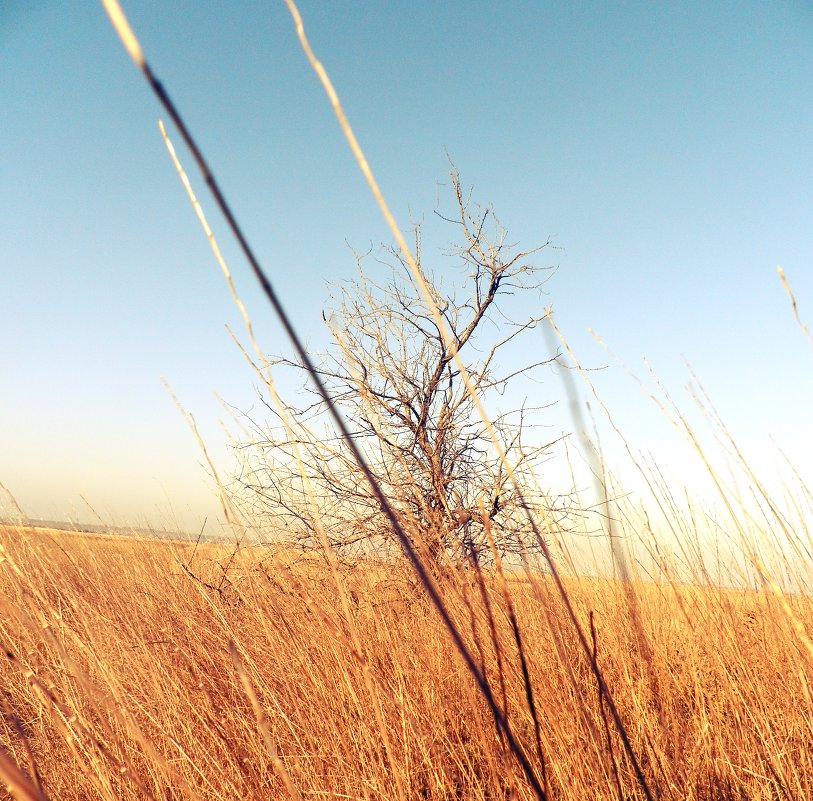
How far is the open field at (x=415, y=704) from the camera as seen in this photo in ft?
3.75

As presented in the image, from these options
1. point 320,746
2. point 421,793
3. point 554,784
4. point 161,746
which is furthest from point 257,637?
point 554,784

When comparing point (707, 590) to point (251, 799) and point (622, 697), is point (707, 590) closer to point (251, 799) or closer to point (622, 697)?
point (622, 697)

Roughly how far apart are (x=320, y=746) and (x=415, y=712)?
0.99 feet

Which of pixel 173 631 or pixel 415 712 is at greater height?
pixel 415 712

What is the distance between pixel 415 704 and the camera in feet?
5.13

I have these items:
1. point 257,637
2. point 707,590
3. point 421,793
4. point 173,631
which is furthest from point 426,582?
point 173,631

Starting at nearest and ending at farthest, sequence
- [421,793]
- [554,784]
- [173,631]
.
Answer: [554,784] < [421,793] < [173,631]

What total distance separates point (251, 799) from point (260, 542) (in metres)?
1.08

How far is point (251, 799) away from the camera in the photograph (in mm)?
1286

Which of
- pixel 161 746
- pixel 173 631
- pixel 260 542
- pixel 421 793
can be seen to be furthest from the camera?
pixel 173 631

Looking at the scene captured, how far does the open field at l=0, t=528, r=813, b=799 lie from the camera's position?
1142 mm

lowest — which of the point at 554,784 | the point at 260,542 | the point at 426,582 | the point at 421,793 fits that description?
the point at 421,793

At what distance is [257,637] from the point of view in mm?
2330

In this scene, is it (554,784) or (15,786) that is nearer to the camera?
(15,786)
